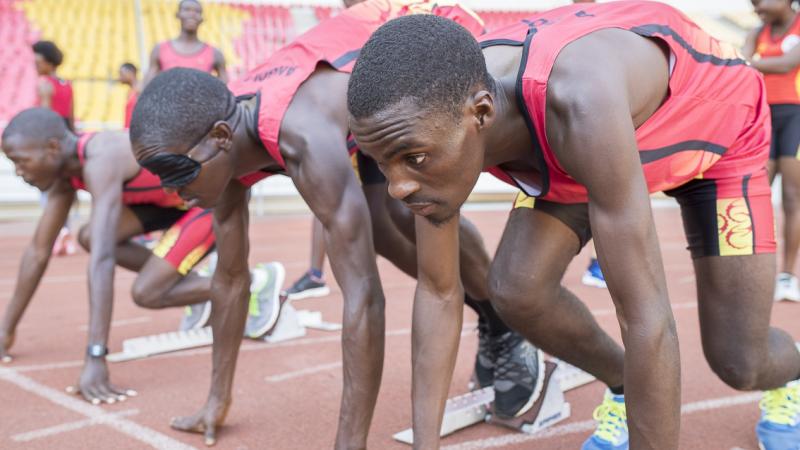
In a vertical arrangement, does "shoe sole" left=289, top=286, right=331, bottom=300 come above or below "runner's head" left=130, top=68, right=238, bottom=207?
below

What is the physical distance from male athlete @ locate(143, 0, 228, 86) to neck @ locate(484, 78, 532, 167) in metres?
5.82

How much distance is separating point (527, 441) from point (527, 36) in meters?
1.65

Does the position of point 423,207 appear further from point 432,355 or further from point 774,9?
point 774,9

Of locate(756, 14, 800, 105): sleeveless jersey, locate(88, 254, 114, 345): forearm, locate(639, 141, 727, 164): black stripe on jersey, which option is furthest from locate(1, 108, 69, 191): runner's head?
locate(756, 14, 800, 105): sleeveless jersey

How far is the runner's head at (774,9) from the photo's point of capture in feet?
17.5

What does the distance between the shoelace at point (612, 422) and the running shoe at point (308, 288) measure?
3.50 metres

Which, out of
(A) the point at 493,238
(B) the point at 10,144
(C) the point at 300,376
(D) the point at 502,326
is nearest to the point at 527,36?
(D) the point at 502,326

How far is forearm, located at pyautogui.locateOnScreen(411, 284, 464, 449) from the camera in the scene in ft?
6.91

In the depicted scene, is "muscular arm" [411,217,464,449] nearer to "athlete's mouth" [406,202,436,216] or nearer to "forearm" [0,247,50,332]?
"athlete's mouth" [406,202,436,216]

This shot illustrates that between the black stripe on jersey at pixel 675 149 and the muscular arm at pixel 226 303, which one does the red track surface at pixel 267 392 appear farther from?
the black stripe on jersey at pixel 675 149

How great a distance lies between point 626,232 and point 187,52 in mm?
6604

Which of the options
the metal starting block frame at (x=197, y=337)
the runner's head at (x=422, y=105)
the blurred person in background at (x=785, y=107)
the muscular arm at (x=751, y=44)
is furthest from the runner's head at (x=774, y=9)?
the runner's head at (x=422, y=105)

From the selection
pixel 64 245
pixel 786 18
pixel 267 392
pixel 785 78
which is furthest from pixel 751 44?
pixel 64 245

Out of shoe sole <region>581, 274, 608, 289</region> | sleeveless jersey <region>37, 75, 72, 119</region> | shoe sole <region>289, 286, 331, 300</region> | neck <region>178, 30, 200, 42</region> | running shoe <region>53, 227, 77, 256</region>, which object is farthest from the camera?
running shoe <region>53, 227, 77, 256</region>
